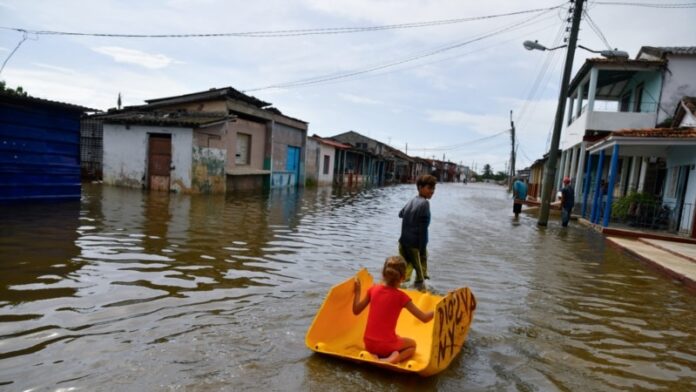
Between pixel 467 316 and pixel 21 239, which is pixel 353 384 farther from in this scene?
pixel 21 239

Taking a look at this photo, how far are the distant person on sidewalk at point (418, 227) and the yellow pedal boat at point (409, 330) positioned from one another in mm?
1179

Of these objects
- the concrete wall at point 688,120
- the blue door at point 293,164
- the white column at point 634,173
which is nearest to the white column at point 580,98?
the white column at point 634,173

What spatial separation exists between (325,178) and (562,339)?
29723 mm

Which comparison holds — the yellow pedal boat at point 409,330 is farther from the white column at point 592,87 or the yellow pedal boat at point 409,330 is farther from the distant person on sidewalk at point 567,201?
the white column at point 592,87

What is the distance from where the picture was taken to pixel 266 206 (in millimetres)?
15250

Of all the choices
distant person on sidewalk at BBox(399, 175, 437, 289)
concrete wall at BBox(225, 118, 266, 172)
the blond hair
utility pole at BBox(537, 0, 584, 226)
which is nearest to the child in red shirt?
the blond hair

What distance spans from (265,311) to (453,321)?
2.06 metres

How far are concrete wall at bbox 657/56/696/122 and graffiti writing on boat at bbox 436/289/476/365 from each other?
18649mm

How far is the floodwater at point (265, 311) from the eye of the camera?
3326 millimetres

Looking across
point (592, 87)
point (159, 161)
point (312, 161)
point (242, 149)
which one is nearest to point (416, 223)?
point (159, 161)

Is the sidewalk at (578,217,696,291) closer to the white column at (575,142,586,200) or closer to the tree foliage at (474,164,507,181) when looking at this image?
the white column at (575,142,586,200)

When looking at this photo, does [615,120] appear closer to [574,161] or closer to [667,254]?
[574,161]

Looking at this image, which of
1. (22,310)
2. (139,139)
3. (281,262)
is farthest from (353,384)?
(139,139)

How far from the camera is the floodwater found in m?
3.33
